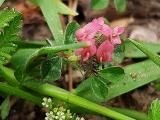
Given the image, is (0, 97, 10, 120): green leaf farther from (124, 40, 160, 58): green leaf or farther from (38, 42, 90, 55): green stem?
(124, 40, 160, 58): green leaf

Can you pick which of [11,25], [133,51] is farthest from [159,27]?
[11,25]

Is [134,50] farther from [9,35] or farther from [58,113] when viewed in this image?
[9,35]

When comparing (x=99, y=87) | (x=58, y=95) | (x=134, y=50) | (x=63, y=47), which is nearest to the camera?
(x=63, y=47)

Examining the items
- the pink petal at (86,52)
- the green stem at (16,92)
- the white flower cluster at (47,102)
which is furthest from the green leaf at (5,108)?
the pink petal at (86,52)

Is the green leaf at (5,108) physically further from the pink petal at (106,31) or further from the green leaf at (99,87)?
the pink petal at (106,31)

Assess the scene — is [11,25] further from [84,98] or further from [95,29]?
[84,98]

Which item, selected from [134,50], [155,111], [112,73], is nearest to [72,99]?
[112,73]

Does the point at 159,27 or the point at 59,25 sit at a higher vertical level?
the point at 59,25
